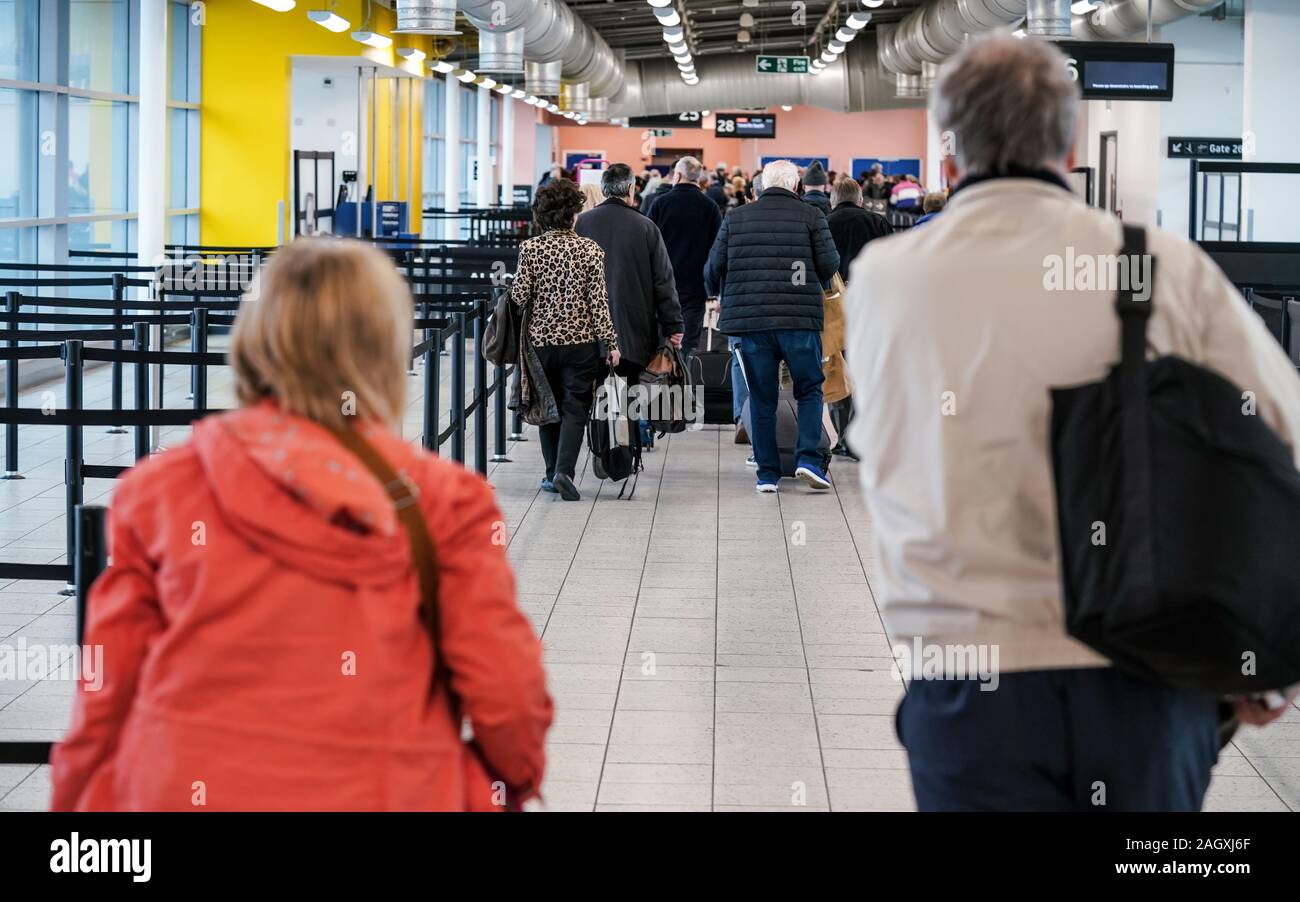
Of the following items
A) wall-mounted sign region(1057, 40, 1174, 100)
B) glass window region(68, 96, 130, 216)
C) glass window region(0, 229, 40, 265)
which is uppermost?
wall-mounted sign region(1057, 40, 1174, 100)

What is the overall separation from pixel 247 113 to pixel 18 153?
19.2ft

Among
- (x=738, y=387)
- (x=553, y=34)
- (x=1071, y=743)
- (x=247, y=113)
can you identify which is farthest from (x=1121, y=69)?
(x=1071, y=743)

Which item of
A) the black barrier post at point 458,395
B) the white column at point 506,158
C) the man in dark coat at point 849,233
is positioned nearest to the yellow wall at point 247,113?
the man in dark coat at point 849,233

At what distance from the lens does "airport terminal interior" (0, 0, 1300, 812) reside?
152 inches

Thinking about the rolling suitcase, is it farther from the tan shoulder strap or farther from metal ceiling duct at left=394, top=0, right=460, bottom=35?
the tan shoulder strap

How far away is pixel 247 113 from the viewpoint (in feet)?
59.5

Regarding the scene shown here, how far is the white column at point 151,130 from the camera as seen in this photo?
47.6 ft

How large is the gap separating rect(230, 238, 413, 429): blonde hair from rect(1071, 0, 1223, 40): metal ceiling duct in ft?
44.8

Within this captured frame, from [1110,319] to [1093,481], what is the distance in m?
0.21

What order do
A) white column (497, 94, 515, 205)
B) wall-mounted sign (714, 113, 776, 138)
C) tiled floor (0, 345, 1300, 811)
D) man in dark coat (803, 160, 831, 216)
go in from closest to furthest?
tiled floor (0, 345, 1300, 811), man in dark coat (803, 160, 831, 216), white column (497, 94, 515, 205), wall-mounted sign (714, 113, 776, 138)

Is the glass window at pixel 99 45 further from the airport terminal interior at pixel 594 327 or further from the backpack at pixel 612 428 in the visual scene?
the backpack at pixel 612 428

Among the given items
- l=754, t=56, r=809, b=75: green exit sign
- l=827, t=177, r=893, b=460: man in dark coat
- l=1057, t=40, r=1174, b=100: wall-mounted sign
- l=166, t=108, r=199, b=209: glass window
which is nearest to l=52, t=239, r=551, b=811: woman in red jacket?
l=827, t=177, r=893, b=460: man in dark coat

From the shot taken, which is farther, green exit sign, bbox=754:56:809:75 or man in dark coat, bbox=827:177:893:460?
green exit sign, bbox=754:56:809:75

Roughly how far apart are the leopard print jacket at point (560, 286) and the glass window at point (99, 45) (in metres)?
7.87
